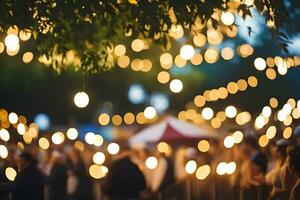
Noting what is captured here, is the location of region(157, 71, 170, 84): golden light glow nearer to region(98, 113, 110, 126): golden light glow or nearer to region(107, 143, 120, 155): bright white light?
region(98, 113, 110, 126): golden light glow

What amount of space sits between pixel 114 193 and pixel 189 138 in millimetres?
5091

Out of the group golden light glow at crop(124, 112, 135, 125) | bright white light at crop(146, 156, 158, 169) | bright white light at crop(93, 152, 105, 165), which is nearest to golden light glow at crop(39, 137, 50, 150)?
bright white light at crop(93, 152, 105, 165)

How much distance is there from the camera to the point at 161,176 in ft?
45.3

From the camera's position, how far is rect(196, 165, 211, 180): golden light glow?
44.8 ft

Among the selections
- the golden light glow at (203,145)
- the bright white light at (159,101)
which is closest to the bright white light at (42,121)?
the bright white light at (159,101)

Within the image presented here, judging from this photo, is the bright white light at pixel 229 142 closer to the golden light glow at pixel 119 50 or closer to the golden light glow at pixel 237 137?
the golden light glow at pixel 237 137

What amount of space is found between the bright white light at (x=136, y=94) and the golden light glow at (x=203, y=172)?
17518 millimetres

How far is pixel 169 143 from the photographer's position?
16781mm

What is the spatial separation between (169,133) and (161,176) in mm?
2723

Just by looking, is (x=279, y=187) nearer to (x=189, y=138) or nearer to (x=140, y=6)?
(x=140, y=6)

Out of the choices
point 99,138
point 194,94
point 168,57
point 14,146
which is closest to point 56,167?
point 14,146

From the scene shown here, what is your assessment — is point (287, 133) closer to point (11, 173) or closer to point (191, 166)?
point (191, 166)

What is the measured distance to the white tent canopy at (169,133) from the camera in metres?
16.3

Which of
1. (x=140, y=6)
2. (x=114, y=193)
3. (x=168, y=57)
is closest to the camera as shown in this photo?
(x=140, y=6)
